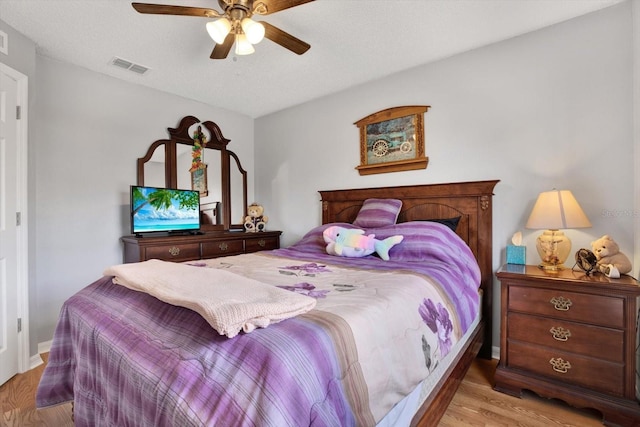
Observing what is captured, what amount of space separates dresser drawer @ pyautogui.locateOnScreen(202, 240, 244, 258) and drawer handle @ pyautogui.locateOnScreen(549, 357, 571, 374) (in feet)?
9.25

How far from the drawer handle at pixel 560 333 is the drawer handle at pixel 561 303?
0.11 metres

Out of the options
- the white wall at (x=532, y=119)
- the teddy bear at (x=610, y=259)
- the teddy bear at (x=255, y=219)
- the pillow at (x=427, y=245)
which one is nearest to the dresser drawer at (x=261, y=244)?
the teddy bear at (x=255, y=219)

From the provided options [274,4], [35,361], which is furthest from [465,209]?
[35,361]

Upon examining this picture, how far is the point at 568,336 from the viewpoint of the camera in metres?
1.71

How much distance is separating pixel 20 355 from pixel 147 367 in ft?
7.05

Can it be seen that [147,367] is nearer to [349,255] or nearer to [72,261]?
[349,255]

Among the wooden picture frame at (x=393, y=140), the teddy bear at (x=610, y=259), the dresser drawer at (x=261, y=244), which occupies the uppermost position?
the wooden picture frame at (x=393, y=140)

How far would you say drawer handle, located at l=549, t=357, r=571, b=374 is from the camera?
5.60 ft

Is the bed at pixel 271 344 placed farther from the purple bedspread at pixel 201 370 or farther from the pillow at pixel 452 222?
the pillow at pixel 452 222

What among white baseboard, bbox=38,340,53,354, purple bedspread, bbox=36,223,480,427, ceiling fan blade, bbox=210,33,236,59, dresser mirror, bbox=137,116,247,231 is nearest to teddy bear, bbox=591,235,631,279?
purple bedspread, bbox=36,223,480,427

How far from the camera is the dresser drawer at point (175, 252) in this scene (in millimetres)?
2711

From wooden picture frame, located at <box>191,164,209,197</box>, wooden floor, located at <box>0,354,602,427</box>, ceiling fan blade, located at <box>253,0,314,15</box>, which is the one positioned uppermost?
ceiling fan blade, located at <box>253,0,314,15</box>

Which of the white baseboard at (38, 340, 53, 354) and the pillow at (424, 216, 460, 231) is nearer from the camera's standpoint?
the pillow at (424, 216, 460, 231)

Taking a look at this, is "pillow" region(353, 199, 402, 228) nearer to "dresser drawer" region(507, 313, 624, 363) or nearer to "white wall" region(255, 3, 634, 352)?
"white wall" region(255, 3, 634, 352)
